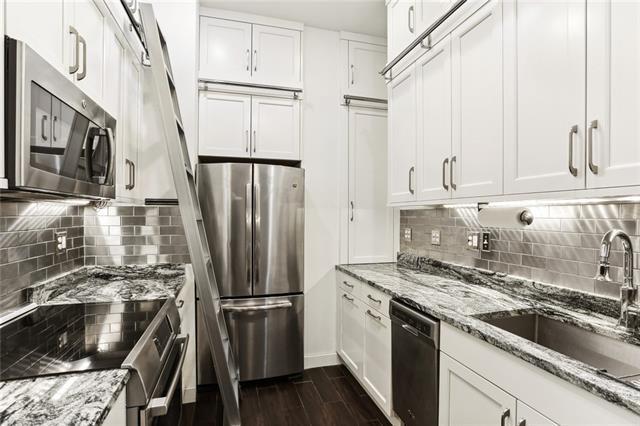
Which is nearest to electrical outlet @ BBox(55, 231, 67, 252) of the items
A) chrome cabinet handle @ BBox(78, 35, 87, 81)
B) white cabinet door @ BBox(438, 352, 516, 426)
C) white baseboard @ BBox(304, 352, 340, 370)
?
chrome cabinet handle @ BBox(78, 35, 87, 81)

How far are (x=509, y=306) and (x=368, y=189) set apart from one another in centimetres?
169

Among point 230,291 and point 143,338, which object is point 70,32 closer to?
point 143,338

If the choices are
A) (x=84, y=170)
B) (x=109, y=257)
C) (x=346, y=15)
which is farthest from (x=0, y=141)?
(x=346, y=15)

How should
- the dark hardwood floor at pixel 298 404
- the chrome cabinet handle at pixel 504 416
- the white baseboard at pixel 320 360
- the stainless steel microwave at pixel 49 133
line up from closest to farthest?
1. the stainless steel microwave at pixel 49 133
2. the chrome cabinet handle at pixel 504 416
3. the dark hardwood floor at pixel 298 404
4. the white baseboard at pixel 320 360

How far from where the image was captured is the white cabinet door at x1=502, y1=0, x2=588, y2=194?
3.96 feet

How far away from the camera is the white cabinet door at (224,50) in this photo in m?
2.61

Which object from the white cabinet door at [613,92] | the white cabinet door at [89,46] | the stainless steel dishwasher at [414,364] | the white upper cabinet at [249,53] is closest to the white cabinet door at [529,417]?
the stainless steel dishwasher at [414,364]

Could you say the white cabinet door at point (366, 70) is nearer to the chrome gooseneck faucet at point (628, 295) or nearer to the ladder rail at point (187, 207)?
the ladder rail at point (187, 207)

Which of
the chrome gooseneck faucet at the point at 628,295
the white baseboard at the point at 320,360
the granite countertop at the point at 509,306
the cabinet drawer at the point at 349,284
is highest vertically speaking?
the chrome gooseneck faucet at the point at 628,295

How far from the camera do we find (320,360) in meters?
2.91

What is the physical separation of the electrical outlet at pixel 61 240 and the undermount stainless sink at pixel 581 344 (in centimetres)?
225

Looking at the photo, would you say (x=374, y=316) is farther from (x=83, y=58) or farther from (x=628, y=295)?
(x=83, y=58)

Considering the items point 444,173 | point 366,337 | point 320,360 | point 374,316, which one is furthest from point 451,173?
point 320,360

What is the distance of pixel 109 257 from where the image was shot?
2.27m
